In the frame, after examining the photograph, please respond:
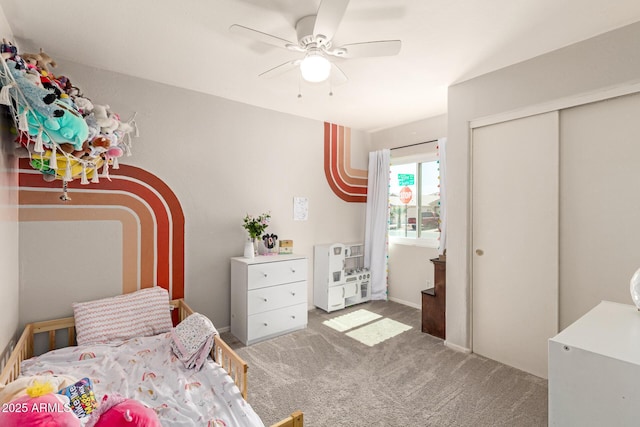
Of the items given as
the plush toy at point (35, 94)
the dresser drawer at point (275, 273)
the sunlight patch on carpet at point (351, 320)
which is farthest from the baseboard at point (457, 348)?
the plush toy at point (35, 94)

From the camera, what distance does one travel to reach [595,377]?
1.06 meters

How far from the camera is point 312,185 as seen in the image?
4.00 meters

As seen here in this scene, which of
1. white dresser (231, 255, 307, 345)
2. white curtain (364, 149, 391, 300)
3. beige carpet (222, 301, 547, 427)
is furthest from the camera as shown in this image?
white curtain (364, 149, 391, 300)

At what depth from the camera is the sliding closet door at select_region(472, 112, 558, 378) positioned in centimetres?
233

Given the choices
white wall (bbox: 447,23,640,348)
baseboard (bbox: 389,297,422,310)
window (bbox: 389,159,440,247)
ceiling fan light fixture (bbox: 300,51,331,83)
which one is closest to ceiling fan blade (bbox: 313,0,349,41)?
ceiling fan light fixture (bbox: 300,51,331,83)

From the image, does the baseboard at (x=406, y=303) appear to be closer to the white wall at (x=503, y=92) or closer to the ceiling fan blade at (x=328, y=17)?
the white wall at (x=503, y=92)

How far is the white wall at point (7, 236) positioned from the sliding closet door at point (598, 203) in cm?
373

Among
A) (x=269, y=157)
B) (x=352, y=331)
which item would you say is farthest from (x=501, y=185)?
(x=269, y=157)

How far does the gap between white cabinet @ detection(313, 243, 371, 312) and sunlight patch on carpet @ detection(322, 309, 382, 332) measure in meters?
0.22

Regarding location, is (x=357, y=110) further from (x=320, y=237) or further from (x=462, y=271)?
(x=462, y=271)

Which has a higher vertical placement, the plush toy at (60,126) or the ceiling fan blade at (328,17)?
the ceiling fan blade at (328,17)

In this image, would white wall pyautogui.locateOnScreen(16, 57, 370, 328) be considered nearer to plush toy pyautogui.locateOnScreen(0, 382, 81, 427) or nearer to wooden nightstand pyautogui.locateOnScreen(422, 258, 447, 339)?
wooden nightstand pyautogui.locateOnScreen(422, 258, 447, 339)

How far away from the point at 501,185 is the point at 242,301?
8.60 ft

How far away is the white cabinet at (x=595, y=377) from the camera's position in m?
1.01
